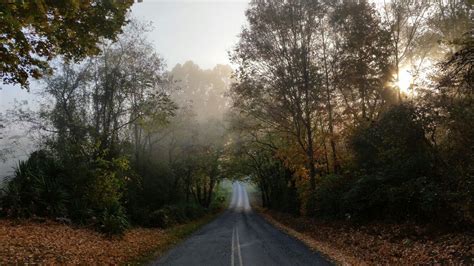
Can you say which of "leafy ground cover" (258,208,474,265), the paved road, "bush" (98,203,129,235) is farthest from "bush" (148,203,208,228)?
"leafy ground cover" (258,208,474,265)

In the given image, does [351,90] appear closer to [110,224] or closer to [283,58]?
[283,58]

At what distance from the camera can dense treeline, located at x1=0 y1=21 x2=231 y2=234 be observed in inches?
706

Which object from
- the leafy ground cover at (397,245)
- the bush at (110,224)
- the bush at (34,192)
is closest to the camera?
the leafy ground cover at (397,245)

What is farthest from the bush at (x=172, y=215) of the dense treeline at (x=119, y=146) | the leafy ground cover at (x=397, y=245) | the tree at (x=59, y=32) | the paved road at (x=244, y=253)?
the tree at (x=59, y=32)

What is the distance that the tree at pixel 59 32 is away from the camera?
28.0 ft

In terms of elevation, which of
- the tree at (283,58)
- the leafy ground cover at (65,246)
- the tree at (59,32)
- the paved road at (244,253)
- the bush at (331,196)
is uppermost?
the tree at (283,58)

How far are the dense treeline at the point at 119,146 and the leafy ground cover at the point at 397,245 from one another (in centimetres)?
986

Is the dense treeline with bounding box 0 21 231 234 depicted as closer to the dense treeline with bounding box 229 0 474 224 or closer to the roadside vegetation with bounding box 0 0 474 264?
the roadside vegetation with bounding box 0 0 474 264

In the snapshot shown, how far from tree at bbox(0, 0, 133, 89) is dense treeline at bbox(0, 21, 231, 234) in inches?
72.3

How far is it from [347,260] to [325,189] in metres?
10.9

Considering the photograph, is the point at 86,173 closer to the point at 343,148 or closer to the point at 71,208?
the point at 71,208

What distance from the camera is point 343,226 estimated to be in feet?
66.6

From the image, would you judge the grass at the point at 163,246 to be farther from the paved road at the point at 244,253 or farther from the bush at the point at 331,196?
the bush at the point at 331,196

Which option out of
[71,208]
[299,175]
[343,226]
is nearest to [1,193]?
[71,208]
